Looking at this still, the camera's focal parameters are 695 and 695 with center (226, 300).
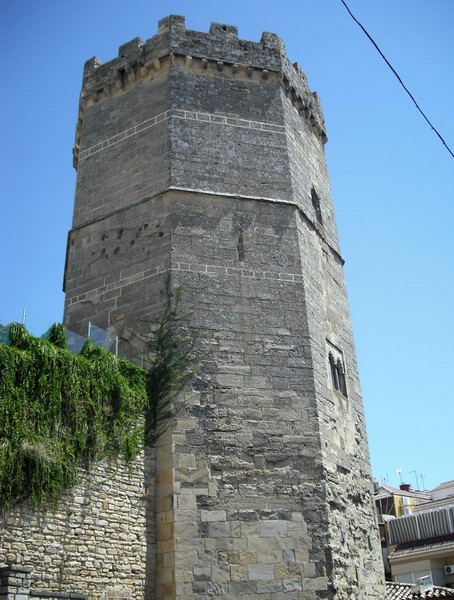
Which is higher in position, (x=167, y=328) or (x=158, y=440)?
(x=167, y=328)

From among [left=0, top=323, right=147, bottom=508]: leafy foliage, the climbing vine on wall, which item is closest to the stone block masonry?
the climbing vine on wall

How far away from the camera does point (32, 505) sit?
23.8 feet

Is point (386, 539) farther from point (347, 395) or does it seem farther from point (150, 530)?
point (150, 530)

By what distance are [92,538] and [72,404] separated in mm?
1527

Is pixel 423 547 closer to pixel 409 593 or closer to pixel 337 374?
pixel 409 593

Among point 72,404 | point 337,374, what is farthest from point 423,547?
point 72,404

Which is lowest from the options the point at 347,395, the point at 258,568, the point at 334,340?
the point at 258,568

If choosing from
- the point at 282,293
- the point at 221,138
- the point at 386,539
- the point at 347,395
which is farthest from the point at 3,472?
the point at 386,539

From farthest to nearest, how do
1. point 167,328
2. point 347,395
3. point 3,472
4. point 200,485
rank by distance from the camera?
point 347,395 < point 167,328 < point 200,485 < point 3,472

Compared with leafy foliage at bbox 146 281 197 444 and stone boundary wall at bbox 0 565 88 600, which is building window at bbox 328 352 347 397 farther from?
stone boundary wall at bbox 0 565 88 600

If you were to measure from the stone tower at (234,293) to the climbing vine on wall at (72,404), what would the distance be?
0.33 m

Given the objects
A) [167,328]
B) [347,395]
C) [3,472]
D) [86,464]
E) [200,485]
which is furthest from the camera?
[347,395]

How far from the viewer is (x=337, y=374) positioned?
1117 centimetres

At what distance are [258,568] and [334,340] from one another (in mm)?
4175
